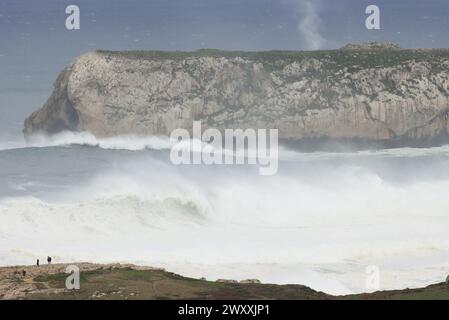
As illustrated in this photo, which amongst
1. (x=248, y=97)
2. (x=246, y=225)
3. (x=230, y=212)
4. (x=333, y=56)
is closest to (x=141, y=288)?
(x=246, y=225)

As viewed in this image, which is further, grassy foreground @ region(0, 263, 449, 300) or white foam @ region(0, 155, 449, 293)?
white foam @ region(0, 155, 449, 293)

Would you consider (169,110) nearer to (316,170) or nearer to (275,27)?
(316,170)

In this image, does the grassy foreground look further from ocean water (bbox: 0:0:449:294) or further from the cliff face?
the cliff face

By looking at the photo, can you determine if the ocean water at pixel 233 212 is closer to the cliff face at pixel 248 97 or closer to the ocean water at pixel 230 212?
the ocean water at pixel 230 212

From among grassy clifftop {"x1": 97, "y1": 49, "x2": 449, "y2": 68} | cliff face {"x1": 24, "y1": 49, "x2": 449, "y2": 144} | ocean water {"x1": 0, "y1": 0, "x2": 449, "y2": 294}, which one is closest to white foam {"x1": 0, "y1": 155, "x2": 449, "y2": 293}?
ocean water {"x1": 0, "y1": 0, "x2": 449, "y2": 294}

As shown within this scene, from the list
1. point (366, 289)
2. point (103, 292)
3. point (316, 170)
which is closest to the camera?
point (103, 292)

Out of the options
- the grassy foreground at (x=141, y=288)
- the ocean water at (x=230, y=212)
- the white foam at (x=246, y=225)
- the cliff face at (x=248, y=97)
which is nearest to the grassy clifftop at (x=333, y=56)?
the cliff face at (x=248, y=97)
